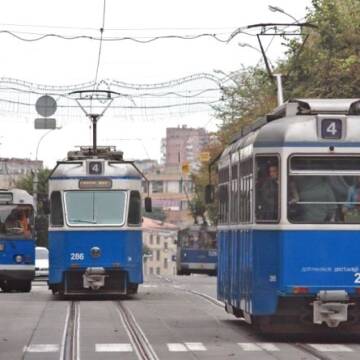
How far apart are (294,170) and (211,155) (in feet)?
187

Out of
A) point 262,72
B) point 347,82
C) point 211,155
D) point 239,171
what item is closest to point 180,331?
point 239,171

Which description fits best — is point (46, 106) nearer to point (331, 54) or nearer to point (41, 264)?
point (41, 264)

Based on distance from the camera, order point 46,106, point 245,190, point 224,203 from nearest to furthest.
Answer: point 245,190 → point 224,203 → point 46,106

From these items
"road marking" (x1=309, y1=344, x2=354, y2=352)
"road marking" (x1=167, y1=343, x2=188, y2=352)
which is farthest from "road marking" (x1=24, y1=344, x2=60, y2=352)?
"road marking" (x1=309, y1=344, x2=354, y2=352)

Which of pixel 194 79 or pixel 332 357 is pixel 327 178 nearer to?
pixel 332 357

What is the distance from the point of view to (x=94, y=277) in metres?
31.5

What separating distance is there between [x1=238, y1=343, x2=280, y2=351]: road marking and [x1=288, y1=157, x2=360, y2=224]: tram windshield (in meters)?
1.69

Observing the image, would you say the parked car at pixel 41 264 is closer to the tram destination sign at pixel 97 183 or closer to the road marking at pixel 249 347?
the tram destination sign at pixel 97 183

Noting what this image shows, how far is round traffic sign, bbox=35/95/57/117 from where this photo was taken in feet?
155

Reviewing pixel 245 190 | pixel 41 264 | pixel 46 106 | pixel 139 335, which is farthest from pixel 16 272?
pixel 245 190

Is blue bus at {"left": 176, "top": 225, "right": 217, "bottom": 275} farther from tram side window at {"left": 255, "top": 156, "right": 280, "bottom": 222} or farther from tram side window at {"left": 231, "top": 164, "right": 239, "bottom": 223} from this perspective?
tram side window at {"left": 255, "top": 156, "right": 280, "bottom": 222}

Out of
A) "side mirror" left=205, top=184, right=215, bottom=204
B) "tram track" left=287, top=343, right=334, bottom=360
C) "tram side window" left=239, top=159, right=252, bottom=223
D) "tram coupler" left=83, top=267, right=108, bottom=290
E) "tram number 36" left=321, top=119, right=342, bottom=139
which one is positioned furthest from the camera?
"tram coupler" left=83, top=267, right=108, bottom=290

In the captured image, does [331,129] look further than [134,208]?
No

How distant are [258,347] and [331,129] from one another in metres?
3.06
